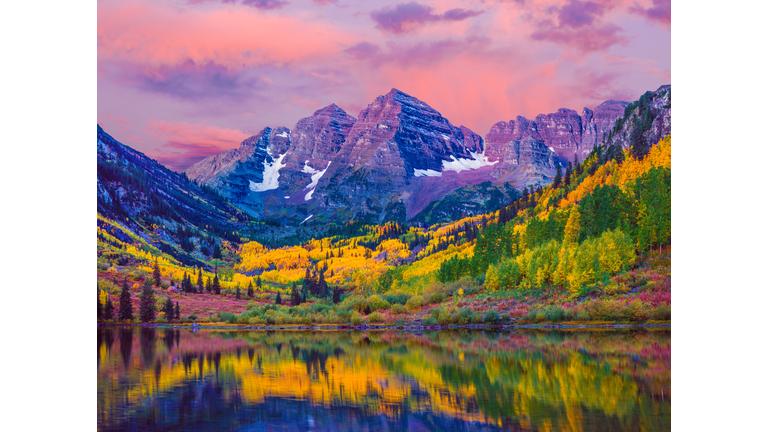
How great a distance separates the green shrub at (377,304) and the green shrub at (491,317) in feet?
104

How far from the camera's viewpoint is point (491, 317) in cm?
8344

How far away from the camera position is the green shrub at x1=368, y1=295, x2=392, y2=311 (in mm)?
111062

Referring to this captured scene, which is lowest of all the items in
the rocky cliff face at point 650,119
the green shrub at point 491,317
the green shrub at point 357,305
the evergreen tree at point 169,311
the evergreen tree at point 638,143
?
the evergreen tree at point 169,311

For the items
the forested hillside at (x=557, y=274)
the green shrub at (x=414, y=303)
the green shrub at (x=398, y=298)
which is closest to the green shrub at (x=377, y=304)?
the forested hillside at (x=557, y=274)

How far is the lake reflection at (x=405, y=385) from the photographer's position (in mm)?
31688

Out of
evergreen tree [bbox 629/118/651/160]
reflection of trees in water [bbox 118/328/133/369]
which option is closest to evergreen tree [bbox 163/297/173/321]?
reflection of trees in water [bbox 118/328/133/369]

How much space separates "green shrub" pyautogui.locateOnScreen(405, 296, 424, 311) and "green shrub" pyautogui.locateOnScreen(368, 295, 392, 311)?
5560 millimetres

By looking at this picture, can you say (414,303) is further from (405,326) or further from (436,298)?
(405,326)

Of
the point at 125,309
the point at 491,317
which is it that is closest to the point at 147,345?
the point at 125,309

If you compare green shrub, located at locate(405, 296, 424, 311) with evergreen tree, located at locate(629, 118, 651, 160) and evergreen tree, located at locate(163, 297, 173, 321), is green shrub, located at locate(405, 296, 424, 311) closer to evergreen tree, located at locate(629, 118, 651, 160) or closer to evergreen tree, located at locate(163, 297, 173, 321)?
evergreen tree, located at locate(163, 297, 173, 321)

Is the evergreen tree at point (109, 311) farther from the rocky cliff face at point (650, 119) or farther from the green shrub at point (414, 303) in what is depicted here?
the rocky cliff face at point (650, 119)
